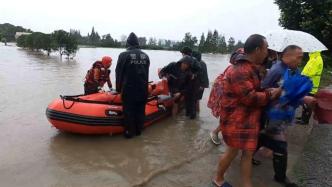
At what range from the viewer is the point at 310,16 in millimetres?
17266

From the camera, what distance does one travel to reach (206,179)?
422 cm

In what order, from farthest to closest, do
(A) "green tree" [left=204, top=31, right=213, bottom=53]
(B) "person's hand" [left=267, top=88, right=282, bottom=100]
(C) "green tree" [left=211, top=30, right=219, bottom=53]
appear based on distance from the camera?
(C) "green tree" [left=211, top=30, right=219, bottom=53] < (A) "green tree" [left=204, top=31, right=213, bottom=53] < (B) "person's hand" [left=267, top=88, right=282, bottom=100]

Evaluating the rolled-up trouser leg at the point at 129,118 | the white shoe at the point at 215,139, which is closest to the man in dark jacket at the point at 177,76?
the rolled-up trouser leg at the point at 129,118

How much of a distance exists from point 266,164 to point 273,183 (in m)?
0.61

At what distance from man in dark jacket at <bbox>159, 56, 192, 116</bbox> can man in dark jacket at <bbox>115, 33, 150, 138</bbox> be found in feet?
4.51

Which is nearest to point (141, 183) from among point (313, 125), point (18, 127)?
point (18, 127)

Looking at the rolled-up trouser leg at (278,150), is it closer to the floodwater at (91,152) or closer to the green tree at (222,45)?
the floodwater at (91,152)

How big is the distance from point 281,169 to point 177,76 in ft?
12.2

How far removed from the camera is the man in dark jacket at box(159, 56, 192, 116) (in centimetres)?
712

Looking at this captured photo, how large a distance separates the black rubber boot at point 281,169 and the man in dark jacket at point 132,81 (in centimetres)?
249

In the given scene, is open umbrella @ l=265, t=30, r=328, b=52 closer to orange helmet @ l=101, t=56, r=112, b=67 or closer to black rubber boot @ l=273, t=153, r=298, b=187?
black rubber boot @ l=273, t=153, r=298, b=187

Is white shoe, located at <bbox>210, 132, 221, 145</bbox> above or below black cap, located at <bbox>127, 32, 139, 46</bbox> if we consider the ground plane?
below

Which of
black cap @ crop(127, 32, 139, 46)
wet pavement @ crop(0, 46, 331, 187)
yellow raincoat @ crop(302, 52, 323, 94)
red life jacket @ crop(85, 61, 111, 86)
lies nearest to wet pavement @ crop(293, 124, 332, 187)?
wet pavement @ crop(0, 46, 331, 187)

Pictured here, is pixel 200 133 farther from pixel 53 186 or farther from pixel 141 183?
pixel 53 186
